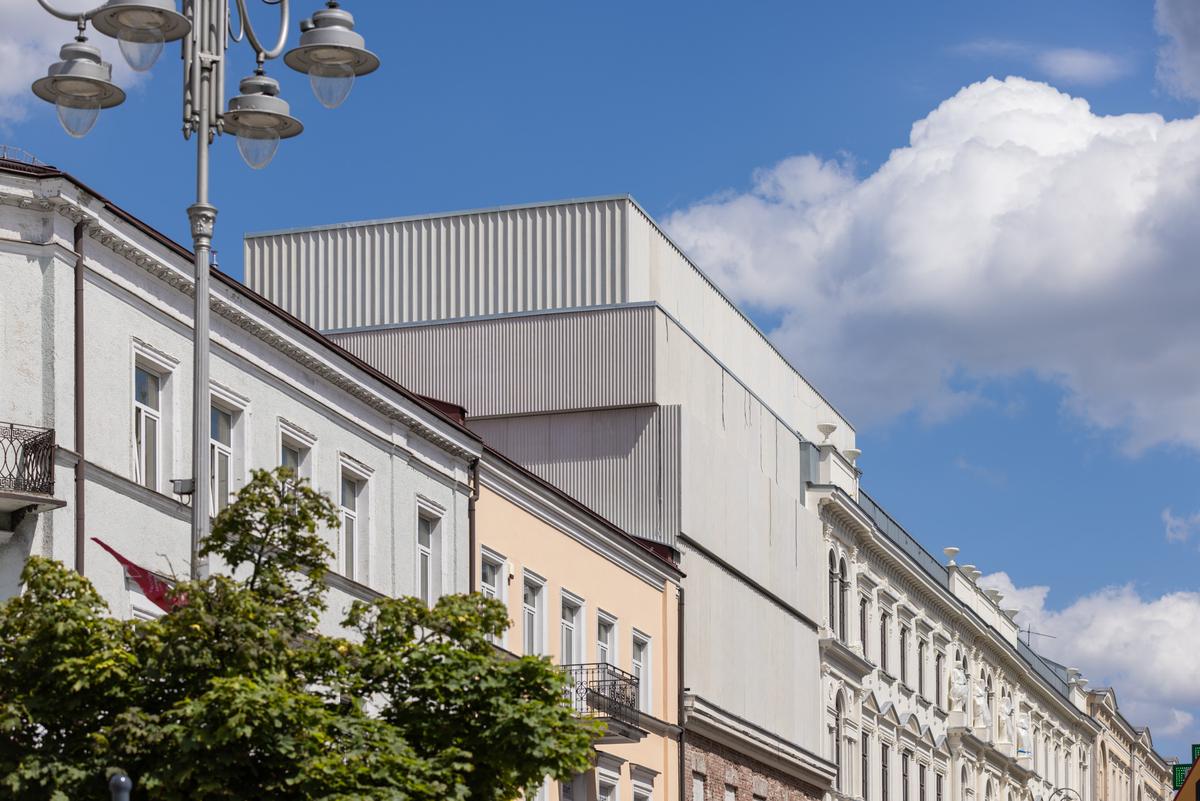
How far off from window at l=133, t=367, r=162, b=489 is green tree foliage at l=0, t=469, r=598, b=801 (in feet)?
24.4

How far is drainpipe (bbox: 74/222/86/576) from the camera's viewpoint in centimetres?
2636

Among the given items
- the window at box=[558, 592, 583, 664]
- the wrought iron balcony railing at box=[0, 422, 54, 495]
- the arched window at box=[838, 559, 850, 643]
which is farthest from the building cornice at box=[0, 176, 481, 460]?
the arched window at box=[838, 559, 850, 643]

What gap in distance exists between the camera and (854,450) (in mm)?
65562

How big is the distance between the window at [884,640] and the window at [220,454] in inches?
1437

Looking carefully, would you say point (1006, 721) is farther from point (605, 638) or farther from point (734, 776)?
point (605, 638)

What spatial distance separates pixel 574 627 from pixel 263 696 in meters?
24.1

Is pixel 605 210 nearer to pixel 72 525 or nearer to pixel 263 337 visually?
pixel 263 337

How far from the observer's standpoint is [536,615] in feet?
135

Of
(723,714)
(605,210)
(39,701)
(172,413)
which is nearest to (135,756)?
(39,701)

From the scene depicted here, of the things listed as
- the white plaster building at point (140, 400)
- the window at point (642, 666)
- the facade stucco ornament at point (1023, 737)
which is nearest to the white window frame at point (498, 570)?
the white plaster building at point (140, 400)

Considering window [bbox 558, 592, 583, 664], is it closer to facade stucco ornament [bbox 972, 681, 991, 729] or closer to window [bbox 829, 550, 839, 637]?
window [bbox 829, 550, 839, 637]

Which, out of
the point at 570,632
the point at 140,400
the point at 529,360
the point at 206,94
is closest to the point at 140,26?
the point at 206,94

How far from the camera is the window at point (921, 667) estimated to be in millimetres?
69688

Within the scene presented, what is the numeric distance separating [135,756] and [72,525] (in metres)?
7.65
